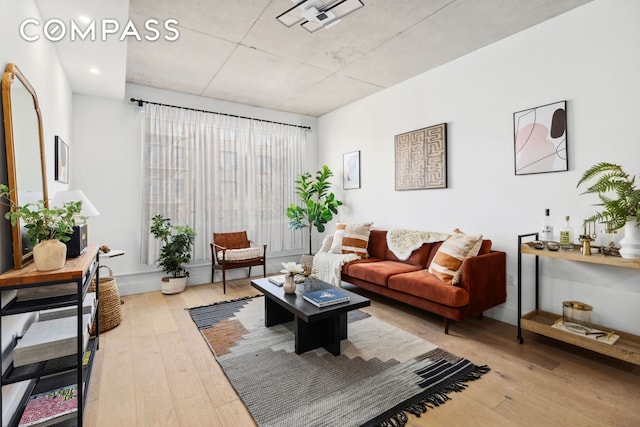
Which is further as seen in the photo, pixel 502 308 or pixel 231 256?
pixel 231 256

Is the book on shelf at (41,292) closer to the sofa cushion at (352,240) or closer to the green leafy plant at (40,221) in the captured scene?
the green leafy plant at (40,221)

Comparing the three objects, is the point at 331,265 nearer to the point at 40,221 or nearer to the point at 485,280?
the point at 485,280

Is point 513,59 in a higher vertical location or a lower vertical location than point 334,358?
higher

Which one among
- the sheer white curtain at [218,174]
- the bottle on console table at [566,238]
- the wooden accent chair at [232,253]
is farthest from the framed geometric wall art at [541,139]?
the sheer white curtain at [218,174]

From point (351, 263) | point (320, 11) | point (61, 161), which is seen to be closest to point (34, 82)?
point (61, 161)

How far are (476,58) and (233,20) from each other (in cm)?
248

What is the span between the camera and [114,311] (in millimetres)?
3008

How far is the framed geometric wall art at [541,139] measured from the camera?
268cm

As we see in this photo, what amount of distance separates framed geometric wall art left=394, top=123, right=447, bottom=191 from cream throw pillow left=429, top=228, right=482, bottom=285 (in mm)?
874

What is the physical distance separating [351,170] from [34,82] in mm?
3833

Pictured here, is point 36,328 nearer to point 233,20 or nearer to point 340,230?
point 233,20

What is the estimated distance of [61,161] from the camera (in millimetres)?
3018

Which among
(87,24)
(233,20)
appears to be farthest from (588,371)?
(87,24)

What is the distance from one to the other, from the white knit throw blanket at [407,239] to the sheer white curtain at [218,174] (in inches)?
81.4
